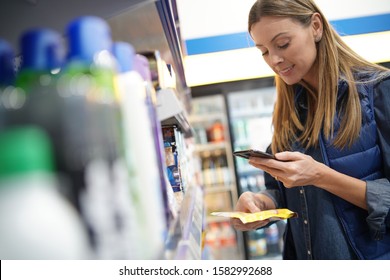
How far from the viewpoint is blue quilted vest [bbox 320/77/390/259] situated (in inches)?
50.1

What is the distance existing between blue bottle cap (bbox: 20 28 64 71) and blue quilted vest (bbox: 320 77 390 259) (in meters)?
1.06

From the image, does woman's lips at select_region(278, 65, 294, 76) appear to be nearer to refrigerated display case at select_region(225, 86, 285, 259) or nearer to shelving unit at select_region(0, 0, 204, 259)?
shelving unit at select_region(0, 0, 204, 259)

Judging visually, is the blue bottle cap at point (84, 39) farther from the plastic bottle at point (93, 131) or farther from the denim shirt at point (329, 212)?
the denim shirt at point (329, 212)

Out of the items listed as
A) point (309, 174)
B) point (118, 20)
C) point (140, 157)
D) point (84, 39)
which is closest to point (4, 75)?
point (84, 39)

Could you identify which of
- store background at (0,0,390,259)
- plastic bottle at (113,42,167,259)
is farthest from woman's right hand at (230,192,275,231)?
plastic bottle at (113,42,167,259)

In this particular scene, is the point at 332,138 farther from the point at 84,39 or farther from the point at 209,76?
the point at 209,76

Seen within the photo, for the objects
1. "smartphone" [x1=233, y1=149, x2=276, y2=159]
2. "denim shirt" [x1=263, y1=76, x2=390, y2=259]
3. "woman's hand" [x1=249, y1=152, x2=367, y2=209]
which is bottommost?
"denim shirt" [x1=263, y1=76, x2=390, y2=259]

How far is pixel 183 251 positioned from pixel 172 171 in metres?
Answer: 0.47

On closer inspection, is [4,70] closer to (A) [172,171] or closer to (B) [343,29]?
(A) [172,171]

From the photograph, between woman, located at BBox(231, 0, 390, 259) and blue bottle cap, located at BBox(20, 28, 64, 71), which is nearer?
blue bottle cap, located at BBox(20, 28, 64, 71)

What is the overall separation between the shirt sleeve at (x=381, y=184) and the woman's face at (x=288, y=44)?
27 cm

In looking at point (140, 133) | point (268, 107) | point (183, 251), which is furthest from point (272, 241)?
point (140, 133)

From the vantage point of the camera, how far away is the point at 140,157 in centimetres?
65

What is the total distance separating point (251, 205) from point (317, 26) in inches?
29.2
